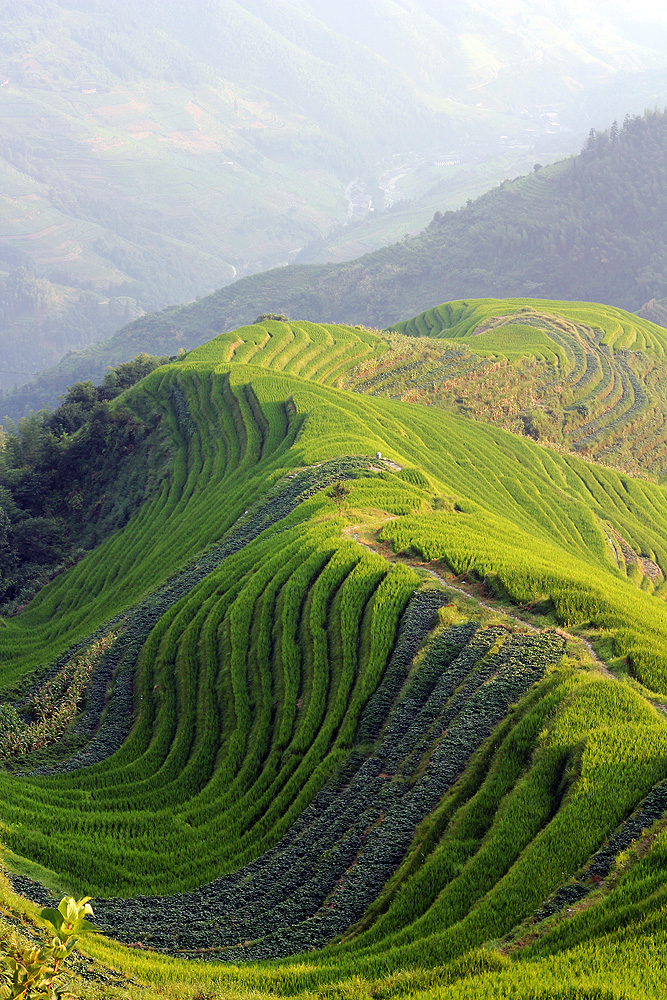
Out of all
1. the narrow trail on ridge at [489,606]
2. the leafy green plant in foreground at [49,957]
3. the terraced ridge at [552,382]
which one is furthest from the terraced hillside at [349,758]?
the terraced ridge at [552,382]

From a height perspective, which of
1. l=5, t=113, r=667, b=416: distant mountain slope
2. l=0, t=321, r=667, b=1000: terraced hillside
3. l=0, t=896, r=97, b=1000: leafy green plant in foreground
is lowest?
l=0, t=321, r=667, b=1000: terraced hillside

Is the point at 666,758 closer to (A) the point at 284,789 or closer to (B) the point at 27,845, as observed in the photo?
(A) the point at 284,789

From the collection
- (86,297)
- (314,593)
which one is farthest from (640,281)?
(86,297)

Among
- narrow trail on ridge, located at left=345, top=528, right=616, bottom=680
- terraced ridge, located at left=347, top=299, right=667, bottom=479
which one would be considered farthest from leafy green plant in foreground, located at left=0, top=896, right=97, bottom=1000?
terraced ridge, located at left=347, top=299, right=667, bottom=479

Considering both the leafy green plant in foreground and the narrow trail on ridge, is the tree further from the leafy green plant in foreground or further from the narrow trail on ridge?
the leafy green plant in foreground

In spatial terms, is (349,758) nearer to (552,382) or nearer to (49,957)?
(49,957)

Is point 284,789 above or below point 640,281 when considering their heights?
below
